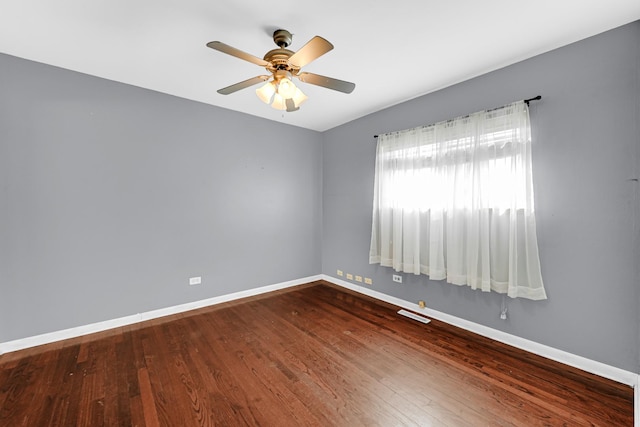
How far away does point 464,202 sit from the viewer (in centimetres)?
276

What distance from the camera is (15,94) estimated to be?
243 cm

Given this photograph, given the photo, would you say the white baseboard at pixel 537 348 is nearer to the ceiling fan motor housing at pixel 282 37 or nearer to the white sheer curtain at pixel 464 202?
the white sheer curtain at pixel 464 202

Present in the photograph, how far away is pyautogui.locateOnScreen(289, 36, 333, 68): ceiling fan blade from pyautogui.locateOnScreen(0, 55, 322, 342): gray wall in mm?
2118

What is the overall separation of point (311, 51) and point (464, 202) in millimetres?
2140

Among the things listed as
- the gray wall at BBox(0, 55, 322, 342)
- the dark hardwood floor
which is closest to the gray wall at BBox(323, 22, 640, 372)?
the dark hardwood floor

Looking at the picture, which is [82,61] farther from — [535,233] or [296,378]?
[535,233]

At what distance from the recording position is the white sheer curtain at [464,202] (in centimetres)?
238

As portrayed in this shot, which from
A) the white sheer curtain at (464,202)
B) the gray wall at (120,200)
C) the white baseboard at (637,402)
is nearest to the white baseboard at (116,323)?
the gray wall at (120,200)

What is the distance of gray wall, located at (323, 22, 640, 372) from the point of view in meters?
1.95

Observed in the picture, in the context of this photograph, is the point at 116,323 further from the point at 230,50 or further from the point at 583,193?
the point at 583,193

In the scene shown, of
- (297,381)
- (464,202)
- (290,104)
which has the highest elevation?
(290,104)

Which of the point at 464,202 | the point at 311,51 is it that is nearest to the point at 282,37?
the point at 311,51

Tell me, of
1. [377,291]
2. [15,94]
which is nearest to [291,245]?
[377,291]

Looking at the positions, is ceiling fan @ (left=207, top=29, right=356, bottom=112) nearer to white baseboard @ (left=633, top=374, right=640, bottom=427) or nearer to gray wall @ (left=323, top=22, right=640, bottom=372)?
gray wall @ (left=323, top=22, right=640, bottom=372)
